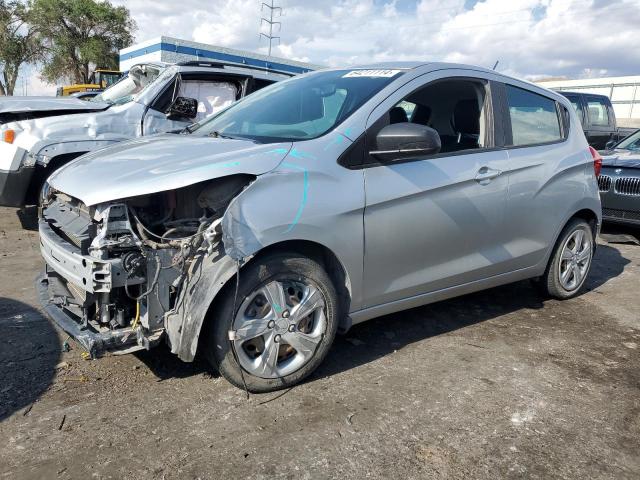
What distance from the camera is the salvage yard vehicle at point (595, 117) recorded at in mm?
11508

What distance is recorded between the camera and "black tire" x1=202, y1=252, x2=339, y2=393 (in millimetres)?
2863

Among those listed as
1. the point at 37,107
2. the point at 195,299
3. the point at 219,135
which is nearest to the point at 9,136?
the point at 37,107

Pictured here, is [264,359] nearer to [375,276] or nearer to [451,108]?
[375,276]

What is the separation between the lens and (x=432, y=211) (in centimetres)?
351

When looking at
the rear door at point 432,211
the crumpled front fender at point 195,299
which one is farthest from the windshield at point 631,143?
the crumpled front fender at point 195,299

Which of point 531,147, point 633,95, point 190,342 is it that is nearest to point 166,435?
point 190,342

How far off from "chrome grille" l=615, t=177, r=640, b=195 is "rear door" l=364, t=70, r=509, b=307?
393 cm

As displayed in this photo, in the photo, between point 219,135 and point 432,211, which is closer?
point 432,211

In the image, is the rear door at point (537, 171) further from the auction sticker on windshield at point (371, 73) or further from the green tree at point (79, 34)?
the green tree at point (79, 34)

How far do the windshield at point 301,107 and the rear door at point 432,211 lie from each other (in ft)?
0.74

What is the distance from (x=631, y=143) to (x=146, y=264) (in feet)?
25.3

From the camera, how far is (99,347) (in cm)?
269

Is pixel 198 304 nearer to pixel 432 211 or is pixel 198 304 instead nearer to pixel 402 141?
pixel 402 141

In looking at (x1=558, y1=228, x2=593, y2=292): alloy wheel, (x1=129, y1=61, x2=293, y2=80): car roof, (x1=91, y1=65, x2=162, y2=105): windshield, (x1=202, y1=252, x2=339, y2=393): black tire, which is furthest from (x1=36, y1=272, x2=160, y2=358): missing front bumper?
(x1=91, y1=65, x2=162, y2=105): windshield
